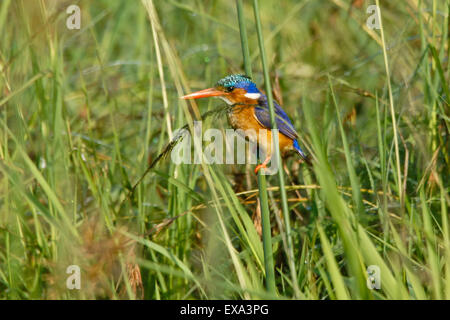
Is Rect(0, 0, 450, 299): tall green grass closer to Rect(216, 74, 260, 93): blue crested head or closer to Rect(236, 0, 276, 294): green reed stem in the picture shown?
Rect(236, 0, 276, 294): green reed stem

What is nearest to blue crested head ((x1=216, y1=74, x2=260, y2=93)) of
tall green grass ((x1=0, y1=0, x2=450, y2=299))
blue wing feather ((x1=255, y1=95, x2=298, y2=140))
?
blue wing feather ((x1=255, y1=95, x2=298, y2=140))

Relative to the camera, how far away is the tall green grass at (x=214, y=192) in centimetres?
164

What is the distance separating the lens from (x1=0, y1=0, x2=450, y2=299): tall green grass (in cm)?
164

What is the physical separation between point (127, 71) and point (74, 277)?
2403 mm

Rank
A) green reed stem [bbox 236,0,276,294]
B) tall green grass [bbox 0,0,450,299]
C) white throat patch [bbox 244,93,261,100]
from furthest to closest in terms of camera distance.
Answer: white throat patch [bbox 244,93,261,100]
tall green grass [bbox 0,0,450,299]
green reed stem [bbox 236,0,276,294]

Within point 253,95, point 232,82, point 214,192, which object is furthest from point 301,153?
point 214,192

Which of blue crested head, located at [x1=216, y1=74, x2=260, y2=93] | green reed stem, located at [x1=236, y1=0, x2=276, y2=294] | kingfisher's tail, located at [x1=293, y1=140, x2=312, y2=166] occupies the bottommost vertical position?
green reed stem, located at [x1=236, y1=0, x2=276, y2=294]

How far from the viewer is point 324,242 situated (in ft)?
5.16

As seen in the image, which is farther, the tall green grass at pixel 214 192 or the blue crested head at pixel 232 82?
the blue crested head at pixel 232 82

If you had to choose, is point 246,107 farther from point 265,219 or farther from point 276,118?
point 265,219

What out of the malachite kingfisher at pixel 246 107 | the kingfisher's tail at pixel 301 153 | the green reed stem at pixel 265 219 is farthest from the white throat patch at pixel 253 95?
the green reed stem at pixel 265 219

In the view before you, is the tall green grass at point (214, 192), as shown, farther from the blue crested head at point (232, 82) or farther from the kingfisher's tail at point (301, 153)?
the blue crested head at point (232, 82)

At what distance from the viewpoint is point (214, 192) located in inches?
65.6
